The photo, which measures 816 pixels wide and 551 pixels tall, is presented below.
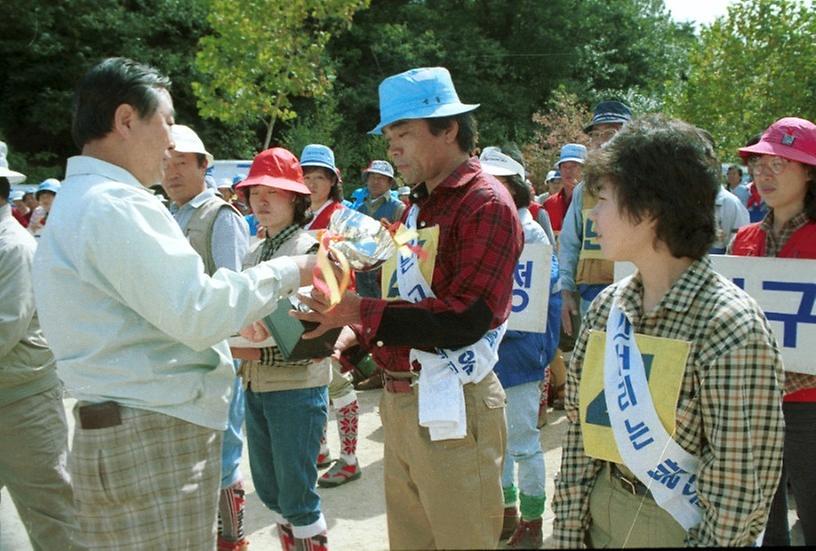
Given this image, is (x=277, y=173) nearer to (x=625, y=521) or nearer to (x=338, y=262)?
(x=338, y=262)

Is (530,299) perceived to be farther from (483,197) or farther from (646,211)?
(646,211)

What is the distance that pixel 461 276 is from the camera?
2.52 meters

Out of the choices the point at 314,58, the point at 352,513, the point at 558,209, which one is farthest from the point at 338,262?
the point at 314,58

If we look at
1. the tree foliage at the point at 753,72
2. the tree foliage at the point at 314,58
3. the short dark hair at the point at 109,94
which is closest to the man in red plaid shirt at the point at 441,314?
the short dark hair at the point at 109,94

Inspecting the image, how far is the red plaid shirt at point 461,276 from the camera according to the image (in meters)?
2.48

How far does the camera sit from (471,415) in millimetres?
2654

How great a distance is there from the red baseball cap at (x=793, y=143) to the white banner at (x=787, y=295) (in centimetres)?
45

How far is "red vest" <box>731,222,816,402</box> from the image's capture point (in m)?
3.16

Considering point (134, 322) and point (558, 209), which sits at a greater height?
point (558, 209)

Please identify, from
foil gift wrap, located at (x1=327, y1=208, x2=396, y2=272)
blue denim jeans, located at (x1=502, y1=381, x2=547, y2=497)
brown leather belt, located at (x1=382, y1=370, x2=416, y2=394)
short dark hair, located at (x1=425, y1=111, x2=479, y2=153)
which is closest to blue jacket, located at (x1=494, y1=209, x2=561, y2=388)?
blue denim jeans, located at (x1=502, y1=381, x2=547, y2=497)

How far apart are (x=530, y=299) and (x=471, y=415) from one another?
1.77 meters

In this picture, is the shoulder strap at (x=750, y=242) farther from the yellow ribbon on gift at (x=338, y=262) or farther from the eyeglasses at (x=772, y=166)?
the yellow ribbon on gift at (x=338, y=262)

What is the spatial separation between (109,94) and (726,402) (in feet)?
6.28

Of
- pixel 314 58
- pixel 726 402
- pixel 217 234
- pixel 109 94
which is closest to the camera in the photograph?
pixel 726 402
